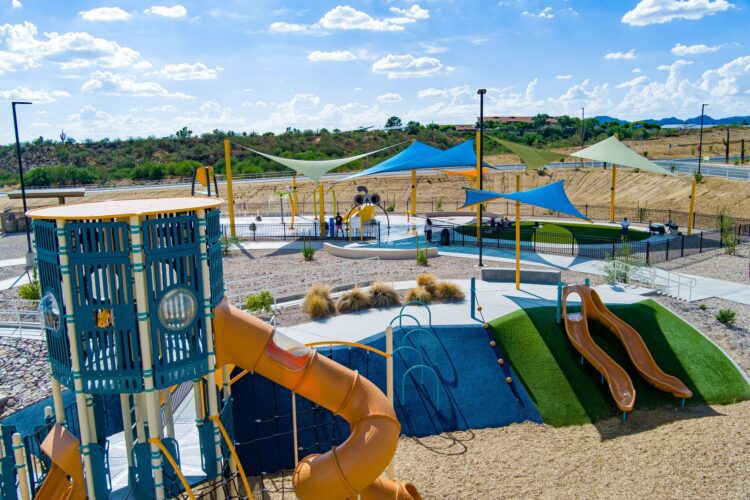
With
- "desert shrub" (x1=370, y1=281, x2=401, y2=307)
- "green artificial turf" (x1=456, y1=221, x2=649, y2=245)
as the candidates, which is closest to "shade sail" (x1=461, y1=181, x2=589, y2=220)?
"green artificial turf" (x1=456, y1=221, x2=649, y2=245)

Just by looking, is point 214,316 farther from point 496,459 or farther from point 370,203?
point 370,203

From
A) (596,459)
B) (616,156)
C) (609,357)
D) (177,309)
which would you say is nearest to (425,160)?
(616,156)

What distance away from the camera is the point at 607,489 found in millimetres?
10617

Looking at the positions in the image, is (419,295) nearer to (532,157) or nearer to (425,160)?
(425,160)

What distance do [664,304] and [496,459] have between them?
853 centimetres

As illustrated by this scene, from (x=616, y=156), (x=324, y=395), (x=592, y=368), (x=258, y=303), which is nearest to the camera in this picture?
(x=324, y=395)

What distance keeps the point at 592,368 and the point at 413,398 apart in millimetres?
4393

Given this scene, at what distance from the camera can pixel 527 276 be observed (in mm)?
19078

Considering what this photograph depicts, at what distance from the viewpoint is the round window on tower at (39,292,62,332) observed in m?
8.01

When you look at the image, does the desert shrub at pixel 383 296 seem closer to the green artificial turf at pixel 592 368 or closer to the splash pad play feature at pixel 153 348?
the green artificial turf at pixel 592 368

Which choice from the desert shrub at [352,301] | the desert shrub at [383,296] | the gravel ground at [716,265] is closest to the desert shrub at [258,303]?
the desert shrub at [352,301]

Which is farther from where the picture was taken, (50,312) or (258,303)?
(258,303)

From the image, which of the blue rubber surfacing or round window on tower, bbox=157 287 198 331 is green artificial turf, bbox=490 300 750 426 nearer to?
the blue rubber surfacing

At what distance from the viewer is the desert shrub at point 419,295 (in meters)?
17.1
